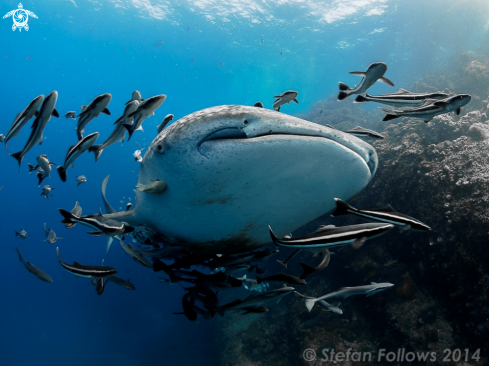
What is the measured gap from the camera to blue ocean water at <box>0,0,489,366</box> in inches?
970

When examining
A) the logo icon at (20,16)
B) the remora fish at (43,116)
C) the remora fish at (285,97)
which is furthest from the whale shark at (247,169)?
the logo icon at (20,16)

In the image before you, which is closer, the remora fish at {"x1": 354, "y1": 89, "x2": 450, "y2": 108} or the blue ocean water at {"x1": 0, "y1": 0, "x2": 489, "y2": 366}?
the remora fish at {"x1": 354, "y1": 89, "x2": 450, "y2": 108}

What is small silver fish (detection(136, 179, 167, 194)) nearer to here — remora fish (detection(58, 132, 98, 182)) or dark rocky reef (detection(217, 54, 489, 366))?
remora fish (detection(58, 132, 98, 182))

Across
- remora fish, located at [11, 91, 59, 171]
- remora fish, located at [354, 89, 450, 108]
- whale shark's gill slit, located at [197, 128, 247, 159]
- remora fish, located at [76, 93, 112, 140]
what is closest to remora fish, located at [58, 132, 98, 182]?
remora fish, located at [76, 93, 112, 140]

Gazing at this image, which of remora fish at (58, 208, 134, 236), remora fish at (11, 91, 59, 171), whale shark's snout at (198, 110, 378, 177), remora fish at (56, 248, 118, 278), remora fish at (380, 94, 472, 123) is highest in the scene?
remora fish at (380, 94, 472, 123)

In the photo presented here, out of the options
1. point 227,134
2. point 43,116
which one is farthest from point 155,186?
point 43,116

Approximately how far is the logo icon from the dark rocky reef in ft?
153

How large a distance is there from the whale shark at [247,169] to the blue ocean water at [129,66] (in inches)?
672

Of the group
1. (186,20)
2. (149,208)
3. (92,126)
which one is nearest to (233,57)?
(186,20)

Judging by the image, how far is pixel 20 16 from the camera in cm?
3169

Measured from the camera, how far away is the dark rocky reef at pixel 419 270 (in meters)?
4.52

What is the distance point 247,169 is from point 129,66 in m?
60.9

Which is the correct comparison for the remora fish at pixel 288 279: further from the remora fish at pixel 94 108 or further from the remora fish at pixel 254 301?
the remora fish at pixel 94 108

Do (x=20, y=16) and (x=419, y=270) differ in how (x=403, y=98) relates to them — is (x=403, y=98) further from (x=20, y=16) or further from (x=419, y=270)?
(x=20, y=16)
